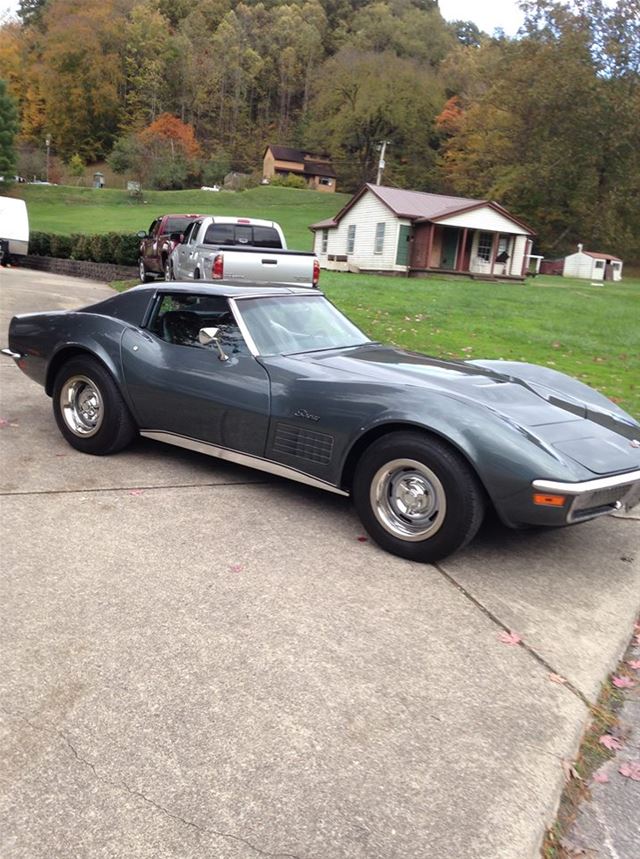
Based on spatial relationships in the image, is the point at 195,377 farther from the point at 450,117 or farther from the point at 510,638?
the point at 450,117

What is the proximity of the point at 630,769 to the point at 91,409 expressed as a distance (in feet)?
14.0

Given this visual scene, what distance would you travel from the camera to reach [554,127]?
53875 millimetres

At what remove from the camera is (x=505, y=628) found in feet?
11.3

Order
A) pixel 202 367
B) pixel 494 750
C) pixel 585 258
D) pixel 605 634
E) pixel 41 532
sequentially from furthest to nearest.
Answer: pixel 585 258 → pixel 202 367 → pixel 41 532 → pixel 605 634 → pixel 494 750

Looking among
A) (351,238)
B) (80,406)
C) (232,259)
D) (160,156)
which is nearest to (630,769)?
(80,406)

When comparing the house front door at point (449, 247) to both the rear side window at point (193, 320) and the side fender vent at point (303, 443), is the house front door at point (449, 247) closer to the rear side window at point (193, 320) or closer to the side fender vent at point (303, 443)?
the rear side window at point (193, 320)

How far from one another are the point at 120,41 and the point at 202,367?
122 m

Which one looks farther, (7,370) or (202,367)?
(7,370)

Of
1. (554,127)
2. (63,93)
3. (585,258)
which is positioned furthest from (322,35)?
(585,258)

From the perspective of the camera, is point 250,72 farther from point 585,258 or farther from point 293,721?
point 293,721

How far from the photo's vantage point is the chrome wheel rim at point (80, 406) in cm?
552

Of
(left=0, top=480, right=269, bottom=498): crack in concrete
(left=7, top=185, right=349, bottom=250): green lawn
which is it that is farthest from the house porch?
(left=0, top=480, right=269, bottom=498): crack in concrete

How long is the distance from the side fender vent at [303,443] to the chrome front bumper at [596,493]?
4.04 feet

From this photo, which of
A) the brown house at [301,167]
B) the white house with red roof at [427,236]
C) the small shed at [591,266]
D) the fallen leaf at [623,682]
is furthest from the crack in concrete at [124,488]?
the brown house at [301,167]
